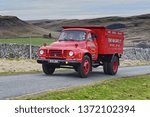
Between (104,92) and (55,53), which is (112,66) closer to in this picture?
(55,53)

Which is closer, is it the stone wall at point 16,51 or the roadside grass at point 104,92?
the roadside grass at point 104,92

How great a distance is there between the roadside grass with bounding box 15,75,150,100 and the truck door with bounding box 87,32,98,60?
341cm

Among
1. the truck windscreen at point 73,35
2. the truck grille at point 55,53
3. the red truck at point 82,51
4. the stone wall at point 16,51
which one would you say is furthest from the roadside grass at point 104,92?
the stone wall at point 16,51

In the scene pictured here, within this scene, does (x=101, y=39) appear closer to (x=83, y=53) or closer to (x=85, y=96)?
(x=83, y=53)

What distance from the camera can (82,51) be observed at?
774 inches

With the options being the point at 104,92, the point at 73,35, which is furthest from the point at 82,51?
the point at 104,92

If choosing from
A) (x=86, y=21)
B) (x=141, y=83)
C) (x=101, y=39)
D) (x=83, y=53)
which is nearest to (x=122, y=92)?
(x=141, y=83)

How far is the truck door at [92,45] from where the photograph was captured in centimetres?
2062

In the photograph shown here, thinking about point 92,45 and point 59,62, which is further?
point 92,45

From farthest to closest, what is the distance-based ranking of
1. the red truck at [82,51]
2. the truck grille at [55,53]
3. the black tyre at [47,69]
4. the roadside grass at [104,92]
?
the black tyre at [47,69]
the truck grille at [55,53]
the red truck at [82,51]
the roadside grass at [104,92]

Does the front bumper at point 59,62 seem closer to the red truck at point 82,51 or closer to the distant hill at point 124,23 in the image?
the red truck at point 82,51

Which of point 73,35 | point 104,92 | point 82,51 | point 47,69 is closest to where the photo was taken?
point 104,92

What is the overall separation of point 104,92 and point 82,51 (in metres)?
5.25

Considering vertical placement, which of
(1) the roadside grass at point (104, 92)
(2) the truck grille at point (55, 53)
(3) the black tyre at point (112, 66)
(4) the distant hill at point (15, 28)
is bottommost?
(1) the roadside grass at point (104, 92)
